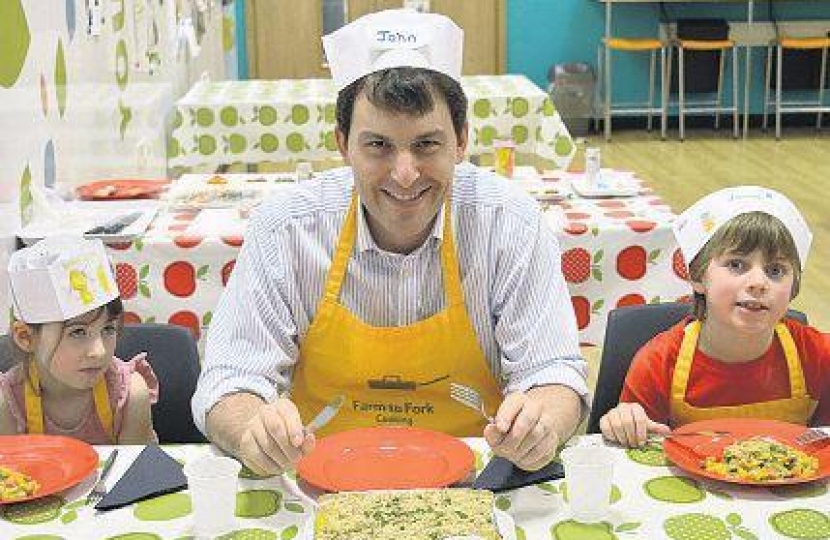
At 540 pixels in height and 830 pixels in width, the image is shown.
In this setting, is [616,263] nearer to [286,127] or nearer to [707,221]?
[707,221]

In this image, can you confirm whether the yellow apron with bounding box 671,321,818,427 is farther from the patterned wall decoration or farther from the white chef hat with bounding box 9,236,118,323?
the patterned wall decoration

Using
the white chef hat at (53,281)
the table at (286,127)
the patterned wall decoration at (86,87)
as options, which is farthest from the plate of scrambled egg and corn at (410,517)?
the table at (286,127)

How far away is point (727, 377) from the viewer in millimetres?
1937

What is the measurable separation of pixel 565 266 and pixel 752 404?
1.03 m

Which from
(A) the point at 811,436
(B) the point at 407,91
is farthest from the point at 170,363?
(A) the point at 811,436

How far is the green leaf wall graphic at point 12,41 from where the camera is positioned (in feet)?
7.79

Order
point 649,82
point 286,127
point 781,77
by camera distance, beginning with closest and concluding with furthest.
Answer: point 286,127 → point 781,77 → point 649,82

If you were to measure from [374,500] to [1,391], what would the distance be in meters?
0.96

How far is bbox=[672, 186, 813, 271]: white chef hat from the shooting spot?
1897 millimetres

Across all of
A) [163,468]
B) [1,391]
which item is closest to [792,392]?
[163,468]

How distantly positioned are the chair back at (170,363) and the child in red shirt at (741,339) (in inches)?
31.2

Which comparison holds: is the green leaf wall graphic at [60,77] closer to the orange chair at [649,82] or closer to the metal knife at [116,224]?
the metal knife at [116,224]

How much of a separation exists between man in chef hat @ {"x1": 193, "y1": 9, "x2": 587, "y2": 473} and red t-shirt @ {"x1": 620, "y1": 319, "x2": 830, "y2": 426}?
0.23m

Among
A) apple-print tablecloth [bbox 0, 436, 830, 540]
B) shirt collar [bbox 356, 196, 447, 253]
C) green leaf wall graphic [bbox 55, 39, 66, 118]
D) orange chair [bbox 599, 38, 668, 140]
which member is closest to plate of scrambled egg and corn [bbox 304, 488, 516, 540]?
apple-print tablecloth [bbox 0, 436, 830, 540]
